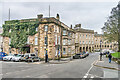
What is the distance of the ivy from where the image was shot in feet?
112

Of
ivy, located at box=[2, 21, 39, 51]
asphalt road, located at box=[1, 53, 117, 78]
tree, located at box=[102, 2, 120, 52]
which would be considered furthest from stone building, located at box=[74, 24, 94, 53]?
asphalt road, located at box=[1, 53, 117, 78]

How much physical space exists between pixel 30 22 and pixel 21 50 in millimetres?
7902

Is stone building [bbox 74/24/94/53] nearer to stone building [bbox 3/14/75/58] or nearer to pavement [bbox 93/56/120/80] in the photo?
stone building [bbox 3/14/75/58]

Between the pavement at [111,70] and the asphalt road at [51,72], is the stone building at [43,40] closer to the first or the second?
the pavement at [111,70]

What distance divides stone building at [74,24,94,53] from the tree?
29.1 meters

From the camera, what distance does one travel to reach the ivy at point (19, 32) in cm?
3400

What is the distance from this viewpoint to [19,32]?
35281 mm

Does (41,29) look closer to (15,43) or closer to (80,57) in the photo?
(15,43)

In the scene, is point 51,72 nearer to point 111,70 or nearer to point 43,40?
point 111,70

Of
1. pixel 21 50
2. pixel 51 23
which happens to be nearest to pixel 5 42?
pixel 21 50

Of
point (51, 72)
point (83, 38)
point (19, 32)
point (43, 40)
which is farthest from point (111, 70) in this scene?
point (83, 38)

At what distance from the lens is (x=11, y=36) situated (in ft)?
118

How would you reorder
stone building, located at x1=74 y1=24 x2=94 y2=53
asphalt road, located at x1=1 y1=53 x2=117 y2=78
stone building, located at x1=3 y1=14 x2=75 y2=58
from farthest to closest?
stone building, located at x1=74 y1=24 x2=94 y2=53 → stone building, located at x1=3 y1=14 x2=75 y2=58 → asphalt road, located at x1=1 y1=53 x2=117 y2=78

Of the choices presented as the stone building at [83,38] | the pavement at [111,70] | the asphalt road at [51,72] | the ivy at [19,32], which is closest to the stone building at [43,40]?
the ivy at [19,32]
